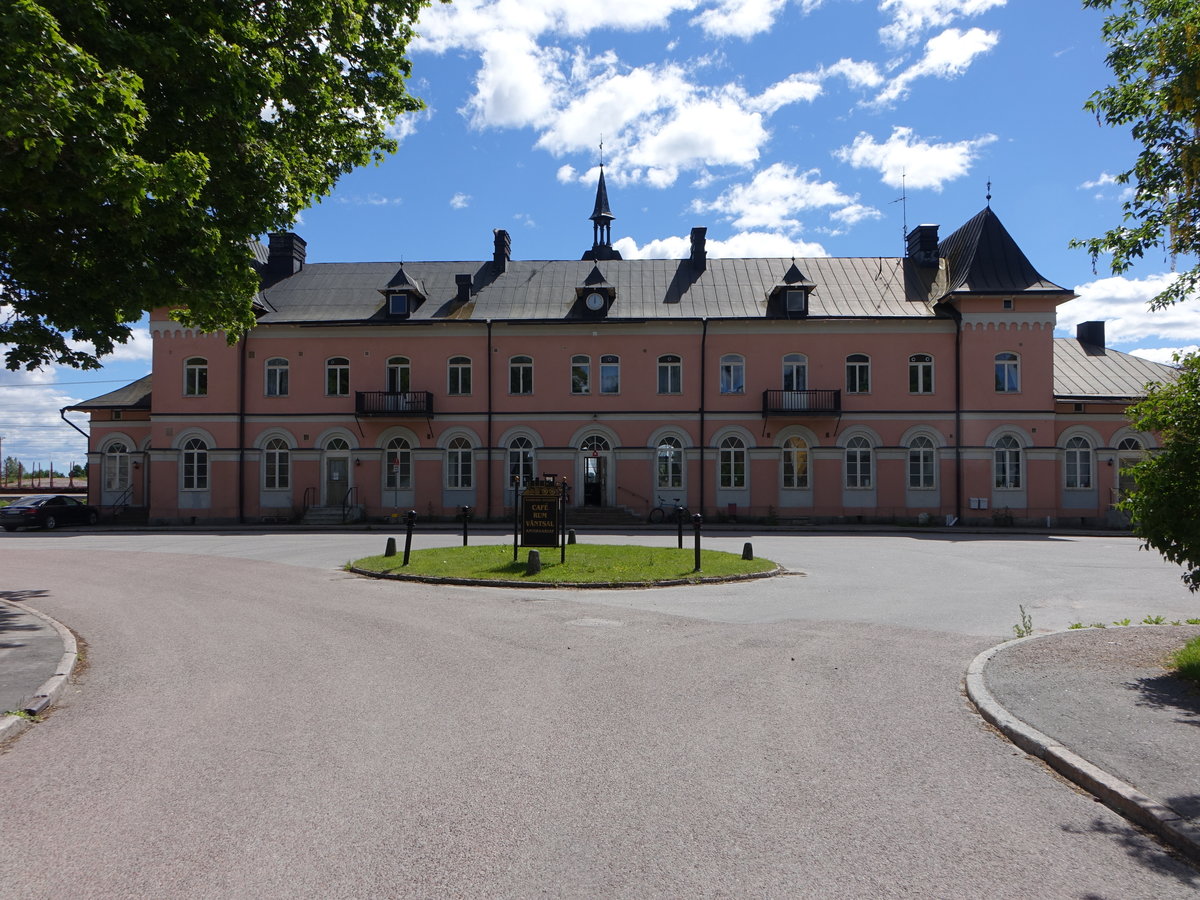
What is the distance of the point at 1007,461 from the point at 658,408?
1439 centimetres

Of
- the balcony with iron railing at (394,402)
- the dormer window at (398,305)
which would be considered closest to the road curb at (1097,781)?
the balcony with iron railing at (394,402)

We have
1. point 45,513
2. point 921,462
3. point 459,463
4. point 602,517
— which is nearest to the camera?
point 602,517

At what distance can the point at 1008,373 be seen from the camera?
33.0 meters

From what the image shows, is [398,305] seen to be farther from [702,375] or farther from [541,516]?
[541,516]

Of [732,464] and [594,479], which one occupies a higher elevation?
[732,464]

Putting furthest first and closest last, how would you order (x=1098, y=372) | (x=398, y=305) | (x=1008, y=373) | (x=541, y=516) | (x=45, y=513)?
1. (x=1098, y=372)
2. (x=398, y=305)
3. (x=1008, y=373)
4. (x=45, y=513)
5. (x=541, y=516)

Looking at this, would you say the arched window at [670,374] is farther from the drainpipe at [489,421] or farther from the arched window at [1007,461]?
the arched window at [1007,461]

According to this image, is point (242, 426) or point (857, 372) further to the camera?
point (242, 426)

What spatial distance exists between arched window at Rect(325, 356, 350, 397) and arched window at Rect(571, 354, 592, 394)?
965 centimetres

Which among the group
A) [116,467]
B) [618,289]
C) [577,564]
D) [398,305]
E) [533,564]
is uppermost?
[618,289]

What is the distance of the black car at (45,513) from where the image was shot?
32.3m

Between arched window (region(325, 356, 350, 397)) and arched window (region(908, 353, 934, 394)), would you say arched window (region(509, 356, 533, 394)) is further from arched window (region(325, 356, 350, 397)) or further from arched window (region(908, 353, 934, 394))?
arched window (region(908, 353, 934, 394))

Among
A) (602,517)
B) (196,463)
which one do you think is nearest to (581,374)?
(602,517)

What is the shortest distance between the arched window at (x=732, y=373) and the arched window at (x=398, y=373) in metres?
13.3
